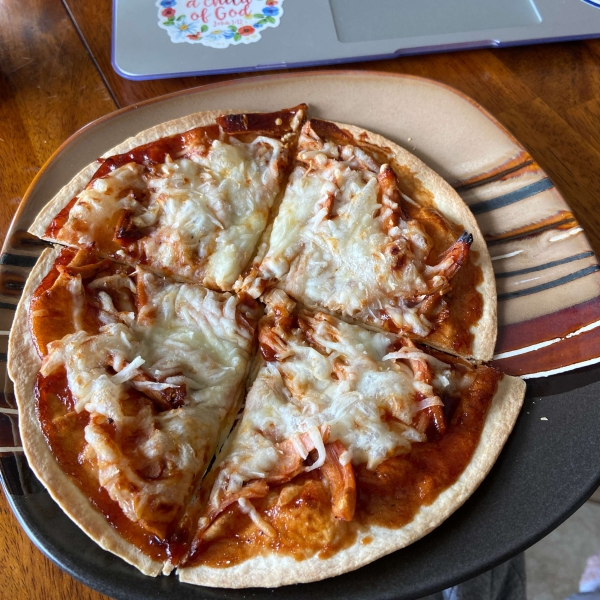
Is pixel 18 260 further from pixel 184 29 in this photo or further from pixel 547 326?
pixel 547 326

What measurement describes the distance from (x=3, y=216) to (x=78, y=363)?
1318 millimetres

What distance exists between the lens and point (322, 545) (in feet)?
6.39

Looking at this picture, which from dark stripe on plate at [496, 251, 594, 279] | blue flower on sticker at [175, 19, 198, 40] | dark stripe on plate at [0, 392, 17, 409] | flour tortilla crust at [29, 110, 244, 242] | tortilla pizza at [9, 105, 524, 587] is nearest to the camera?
tortilla pizza at [9, 105, 524, 587]

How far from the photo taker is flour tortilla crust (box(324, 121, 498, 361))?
245cm

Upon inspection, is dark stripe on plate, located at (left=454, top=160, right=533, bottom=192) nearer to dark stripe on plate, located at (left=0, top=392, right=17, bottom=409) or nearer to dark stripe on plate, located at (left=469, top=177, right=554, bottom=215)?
dark stripe on plate, located at (left=469, top=177, right=554, bottom=215)

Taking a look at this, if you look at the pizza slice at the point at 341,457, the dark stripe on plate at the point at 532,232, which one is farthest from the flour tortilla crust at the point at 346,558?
the dark stripe on plate at the point at 532,232

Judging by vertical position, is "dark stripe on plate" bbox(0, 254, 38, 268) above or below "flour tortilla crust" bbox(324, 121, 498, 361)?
below

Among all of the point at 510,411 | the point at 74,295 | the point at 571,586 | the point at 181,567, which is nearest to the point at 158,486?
the point at 181,567

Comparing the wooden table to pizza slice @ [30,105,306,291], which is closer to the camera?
pizza slice @ [30,105,306,291]

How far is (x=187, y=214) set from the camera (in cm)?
259

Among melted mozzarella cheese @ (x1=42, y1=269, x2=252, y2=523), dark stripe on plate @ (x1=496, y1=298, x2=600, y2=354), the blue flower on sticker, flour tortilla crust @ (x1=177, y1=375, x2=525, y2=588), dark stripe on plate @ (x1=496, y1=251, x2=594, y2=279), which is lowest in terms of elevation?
flour tortilla crust @ (x1=177, y1=375, x2=525, y2=588)

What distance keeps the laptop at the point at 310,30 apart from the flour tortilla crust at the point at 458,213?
0.78m

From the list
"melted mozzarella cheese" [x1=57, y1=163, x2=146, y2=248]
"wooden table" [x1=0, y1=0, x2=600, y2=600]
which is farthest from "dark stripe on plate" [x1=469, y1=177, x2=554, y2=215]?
"melted mozzarella cheese" [x1=57, y1=163, x2=146, y2=248]

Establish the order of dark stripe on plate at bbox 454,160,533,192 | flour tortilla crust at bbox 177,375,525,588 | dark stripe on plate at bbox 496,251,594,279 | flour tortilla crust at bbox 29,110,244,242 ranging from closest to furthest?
flour tortilla crust at bbox 177,375,525,588
dark stripe on plate at bbox 496,251,594,279
flour tortilla crust at bbox 29,110,244,242
dark stripe on plate at bbox 454,160,533,192
